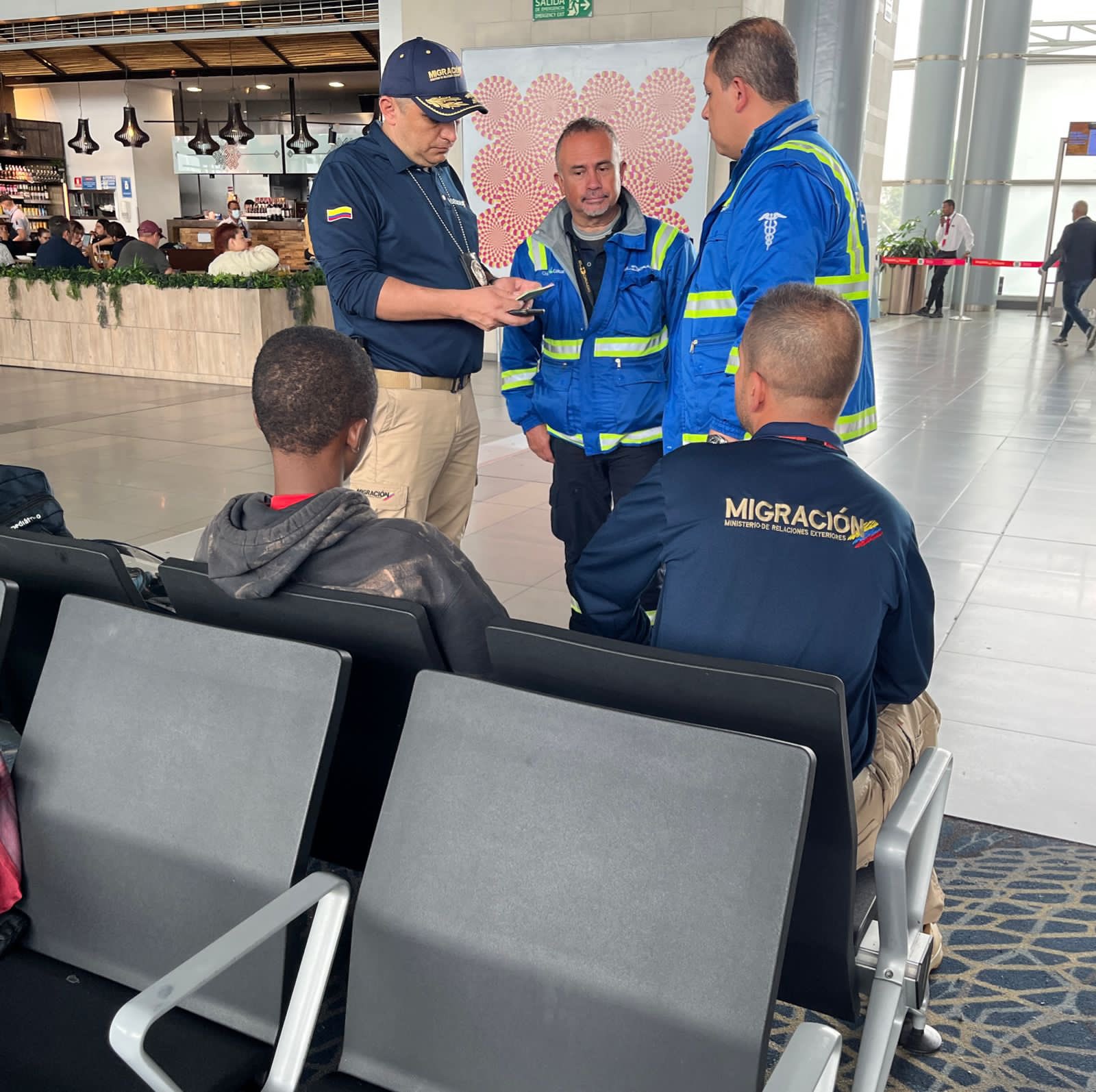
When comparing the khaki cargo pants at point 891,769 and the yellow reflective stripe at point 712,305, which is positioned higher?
the yellow reflective stripe at point 712,305

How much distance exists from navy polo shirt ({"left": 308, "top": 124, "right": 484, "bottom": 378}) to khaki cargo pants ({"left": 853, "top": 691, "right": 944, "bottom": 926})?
1.45m

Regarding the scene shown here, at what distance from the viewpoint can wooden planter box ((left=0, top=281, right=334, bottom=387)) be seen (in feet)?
29.5

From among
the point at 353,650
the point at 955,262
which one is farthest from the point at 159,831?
the point at 955,262

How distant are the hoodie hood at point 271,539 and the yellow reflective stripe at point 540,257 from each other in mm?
1419

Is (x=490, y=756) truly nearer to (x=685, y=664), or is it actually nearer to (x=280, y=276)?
(x=685, y=664)

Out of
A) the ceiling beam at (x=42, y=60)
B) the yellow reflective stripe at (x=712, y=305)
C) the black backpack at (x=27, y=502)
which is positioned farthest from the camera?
the ceiling beam at (x=42, y=60)

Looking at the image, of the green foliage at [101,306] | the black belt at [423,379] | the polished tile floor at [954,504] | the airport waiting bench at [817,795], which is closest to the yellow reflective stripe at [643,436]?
the black belt at [423,379]

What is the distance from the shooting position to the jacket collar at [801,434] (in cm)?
158

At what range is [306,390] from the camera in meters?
1.61

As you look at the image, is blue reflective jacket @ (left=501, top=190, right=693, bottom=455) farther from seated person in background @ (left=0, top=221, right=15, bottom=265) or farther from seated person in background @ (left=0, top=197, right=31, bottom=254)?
seated person in background @ (left=0, top=197, right=31, bottom=254)

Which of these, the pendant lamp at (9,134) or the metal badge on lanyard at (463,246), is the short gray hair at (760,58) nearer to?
the metal badge on lanyard at (463,246)

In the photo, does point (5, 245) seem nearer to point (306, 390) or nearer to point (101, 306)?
point (101, 306)

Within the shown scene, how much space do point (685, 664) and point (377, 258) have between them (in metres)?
1.77

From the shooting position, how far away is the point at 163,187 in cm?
1667
